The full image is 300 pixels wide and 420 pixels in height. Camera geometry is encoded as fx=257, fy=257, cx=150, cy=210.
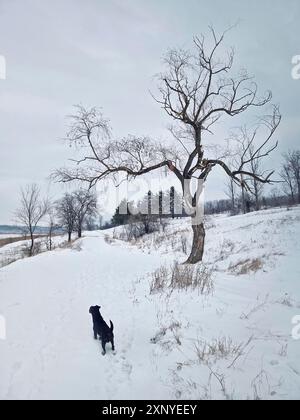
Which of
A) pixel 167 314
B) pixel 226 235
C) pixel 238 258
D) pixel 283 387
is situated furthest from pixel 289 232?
pixel 283 387

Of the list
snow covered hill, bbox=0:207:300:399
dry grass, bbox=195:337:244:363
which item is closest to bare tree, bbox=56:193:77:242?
snow covered hill, bbox=0:207:300:399

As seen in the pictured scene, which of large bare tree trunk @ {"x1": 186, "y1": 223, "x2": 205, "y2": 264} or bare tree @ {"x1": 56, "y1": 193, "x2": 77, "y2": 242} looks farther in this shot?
bare tree @ {"x1": 56, "y1": 193, "x2": 77, "y2": 242}

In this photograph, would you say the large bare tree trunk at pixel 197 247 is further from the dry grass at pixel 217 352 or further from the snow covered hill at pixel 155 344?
the dry grass at pixel 217 352

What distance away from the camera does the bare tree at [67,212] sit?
4831 cm

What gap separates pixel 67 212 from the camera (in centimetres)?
4906

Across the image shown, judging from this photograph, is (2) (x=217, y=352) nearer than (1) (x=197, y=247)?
Yes

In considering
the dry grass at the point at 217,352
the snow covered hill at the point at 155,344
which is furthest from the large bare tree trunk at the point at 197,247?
the dry grass at the point at 217,352

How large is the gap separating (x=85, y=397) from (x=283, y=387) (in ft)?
7.13

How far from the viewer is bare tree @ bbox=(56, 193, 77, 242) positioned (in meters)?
48.3

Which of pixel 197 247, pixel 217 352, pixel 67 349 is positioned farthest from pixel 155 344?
pixel 197 247

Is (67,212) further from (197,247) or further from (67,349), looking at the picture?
(67,349)

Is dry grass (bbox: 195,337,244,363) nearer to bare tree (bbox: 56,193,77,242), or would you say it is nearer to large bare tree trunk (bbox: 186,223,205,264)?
large bare tree trunk (bbox: 186,223,205,264)

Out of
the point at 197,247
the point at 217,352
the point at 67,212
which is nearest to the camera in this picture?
the point at 217,352

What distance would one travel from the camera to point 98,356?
3717mm
